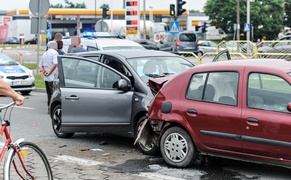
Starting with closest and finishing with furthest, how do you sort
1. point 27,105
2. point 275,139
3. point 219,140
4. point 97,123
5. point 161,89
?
point 275,139, point 219,140, point 161,89, point 97,123, point 27,105

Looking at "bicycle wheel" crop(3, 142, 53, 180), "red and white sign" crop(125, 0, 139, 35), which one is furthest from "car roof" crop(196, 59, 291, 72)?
"red and white sign" crop(125, 0, 139, 35)

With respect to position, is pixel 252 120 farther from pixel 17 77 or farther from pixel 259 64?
pixel 17 77

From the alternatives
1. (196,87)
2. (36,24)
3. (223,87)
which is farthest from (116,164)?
(36,24)

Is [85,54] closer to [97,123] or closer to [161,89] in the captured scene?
[97,123]

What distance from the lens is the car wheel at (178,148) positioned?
24.9 feet

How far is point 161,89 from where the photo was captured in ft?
26.0

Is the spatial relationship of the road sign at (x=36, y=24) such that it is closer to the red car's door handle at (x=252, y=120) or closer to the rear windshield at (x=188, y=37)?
the red car's door handle at (x=252, y=120)

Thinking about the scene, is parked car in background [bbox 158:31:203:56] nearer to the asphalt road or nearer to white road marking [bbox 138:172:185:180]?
the asphalt road

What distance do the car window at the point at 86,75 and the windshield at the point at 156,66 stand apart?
0.38m

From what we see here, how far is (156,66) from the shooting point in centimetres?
957

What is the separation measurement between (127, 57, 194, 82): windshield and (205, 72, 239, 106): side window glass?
1.84 meters

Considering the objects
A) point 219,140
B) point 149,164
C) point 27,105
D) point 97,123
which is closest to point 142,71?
point 97,123

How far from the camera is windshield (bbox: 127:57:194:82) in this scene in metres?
9.33

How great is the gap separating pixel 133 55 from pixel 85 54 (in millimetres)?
1078
